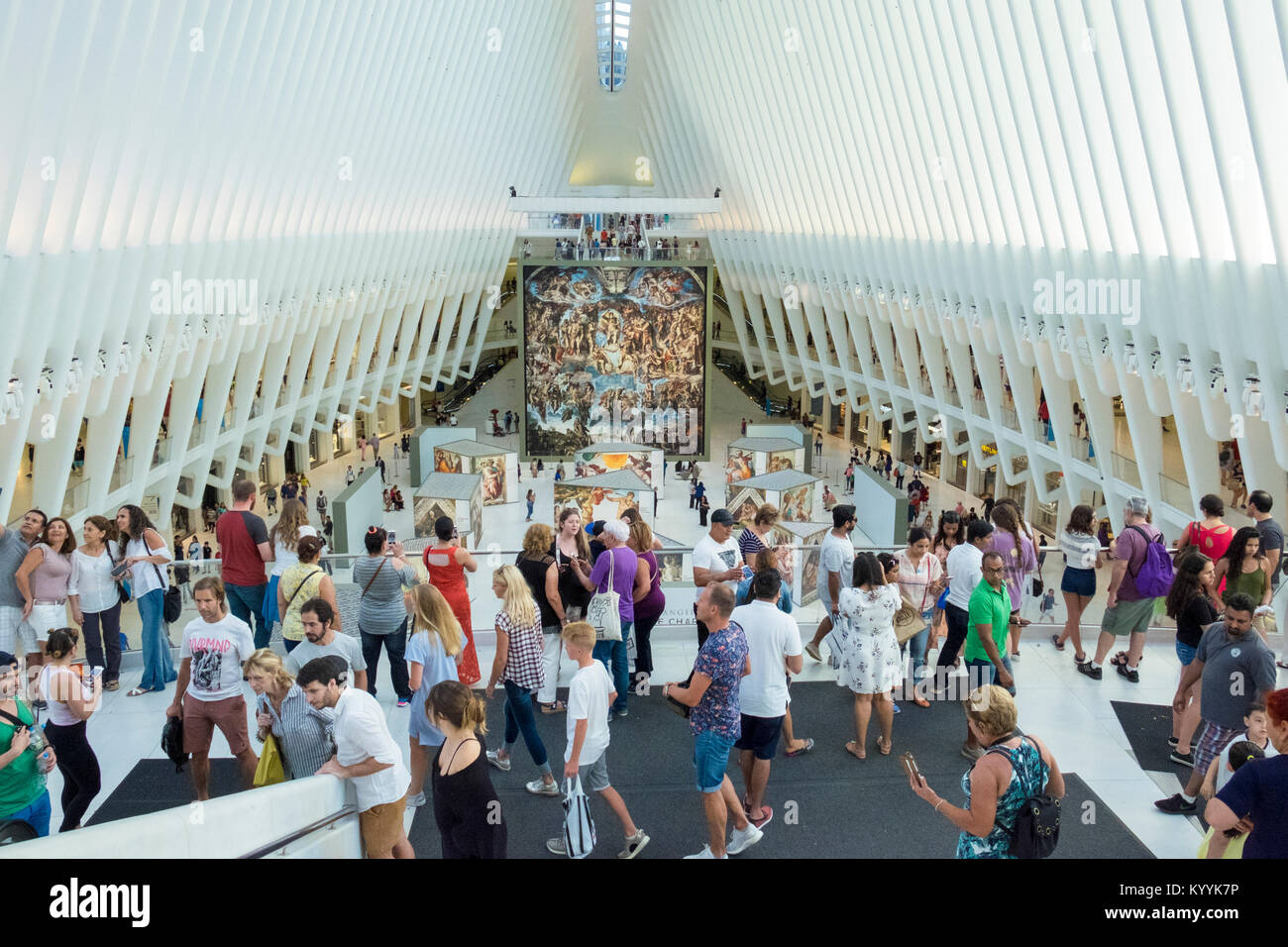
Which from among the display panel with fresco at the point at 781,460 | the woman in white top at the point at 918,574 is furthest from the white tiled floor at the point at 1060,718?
the display panel with fresco at the point at 781,460

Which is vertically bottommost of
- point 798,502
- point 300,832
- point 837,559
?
point 300,832

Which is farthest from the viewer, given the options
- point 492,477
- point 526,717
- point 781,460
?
point 781,460

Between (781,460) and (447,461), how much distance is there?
821 cm

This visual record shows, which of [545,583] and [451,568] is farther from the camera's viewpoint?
[451,568]

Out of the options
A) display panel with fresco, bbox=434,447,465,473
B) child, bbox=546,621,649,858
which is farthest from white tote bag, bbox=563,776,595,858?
display panel with fresco, bbox=434,447,465,473

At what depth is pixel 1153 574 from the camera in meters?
7.66

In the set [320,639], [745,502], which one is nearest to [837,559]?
[320,639]

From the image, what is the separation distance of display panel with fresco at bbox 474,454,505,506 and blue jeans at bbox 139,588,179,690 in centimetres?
1843

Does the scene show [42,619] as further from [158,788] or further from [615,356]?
[615,356]

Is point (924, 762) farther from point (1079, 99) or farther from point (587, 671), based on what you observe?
point (1079, 99)

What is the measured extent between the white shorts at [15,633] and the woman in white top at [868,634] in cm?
505

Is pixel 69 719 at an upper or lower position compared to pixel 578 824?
upper

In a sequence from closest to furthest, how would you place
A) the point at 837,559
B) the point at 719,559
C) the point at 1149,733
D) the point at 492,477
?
the point at 1149,733, the point at 719,559, the point at 837,559, the point at 492,477

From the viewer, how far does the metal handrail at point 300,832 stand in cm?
411
